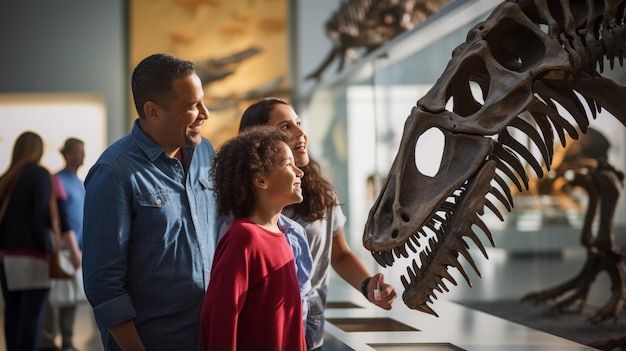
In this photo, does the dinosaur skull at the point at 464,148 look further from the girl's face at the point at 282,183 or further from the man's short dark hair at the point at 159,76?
the man's short dark hair at the point at 159,76

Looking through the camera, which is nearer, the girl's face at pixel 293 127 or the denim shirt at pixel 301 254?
the denim shirt at pixel 301 254

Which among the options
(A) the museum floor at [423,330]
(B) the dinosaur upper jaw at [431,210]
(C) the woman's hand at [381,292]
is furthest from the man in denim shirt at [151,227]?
(A) the museum floor at [423,330]

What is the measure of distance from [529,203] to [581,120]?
5.87 meters

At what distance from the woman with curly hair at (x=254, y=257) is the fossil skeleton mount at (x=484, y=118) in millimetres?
329

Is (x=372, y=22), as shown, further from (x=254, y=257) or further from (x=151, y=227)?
(x=254, y=257)

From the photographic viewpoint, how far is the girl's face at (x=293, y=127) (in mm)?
3119

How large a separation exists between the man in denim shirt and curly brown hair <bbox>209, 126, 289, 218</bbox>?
0.16 m

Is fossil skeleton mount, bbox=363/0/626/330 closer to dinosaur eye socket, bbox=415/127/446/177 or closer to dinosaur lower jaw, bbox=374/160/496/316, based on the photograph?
dinosaur lower jaw, bbox=374/160/496/316

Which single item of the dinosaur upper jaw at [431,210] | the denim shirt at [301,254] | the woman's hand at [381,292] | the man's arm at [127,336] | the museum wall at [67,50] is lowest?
the man's arm at [127,336]

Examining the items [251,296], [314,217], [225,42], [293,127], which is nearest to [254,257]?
[251,296]

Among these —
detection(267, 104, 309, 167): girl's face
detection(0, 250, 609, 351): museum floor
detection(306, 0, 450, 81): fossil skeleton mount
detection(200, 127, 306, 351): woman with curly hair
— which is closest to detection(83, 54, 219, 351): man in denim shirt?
detection(200, 127, 306, 351): woman with curly hair

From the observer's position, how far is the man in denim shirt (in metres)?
2.61

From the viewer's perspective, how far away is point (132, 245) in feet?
8.86

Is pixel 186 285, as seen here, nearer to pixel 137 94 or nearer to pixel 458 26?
pixel 137 94
